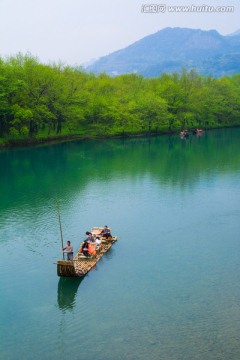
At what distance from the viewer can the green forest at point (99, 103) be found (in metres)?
87.9

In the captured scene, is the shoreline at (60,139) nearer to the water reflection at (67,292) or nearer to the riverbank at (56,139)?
the riverbank at (56,139)

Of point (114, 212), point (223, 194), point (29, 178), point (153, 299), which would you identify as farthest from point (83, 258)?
point (29, 178)

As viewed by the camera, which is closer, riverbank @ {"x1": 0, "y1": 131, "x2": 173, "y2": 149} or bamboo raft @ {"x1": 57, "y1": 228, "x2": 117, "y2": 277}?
bamboo raft @ {"x1": 57, "y1": 228, "x2": 117, "y2": 277}

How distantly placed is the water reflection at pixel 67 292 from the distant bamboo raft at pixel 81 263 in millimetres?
532

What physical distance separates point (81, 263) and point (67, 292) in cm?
325

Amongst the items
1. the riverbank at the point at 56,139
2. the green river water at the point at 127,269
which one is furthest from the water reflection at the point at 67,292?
the riverbank at the point at 56,139

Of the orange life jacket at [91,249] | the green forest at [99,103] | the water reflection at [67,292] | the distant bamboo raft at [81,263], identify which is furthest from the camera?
the green forest at [99,103]

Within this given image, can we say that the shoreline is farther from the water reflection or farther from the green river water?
the water reflection

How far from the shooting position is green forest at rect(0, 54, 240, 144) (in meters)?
87.9

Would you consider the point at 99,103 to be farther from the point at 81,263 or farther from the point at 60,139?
the point at 81,263

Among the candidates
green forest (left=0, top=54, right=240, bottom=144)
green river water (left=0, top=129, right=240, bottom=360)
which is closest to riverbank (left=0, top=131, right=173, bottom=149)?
green forest (left=0, top=54, right=240, bottom=144)

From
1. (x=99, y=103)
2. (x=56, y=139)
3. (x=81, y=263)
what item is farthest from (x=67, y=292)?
(x=99, y=103)

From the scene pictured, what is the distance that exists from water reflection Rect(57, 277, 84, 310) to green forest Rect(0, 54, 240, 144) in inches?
2468

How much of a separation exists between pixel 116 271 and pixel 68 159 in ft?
160
